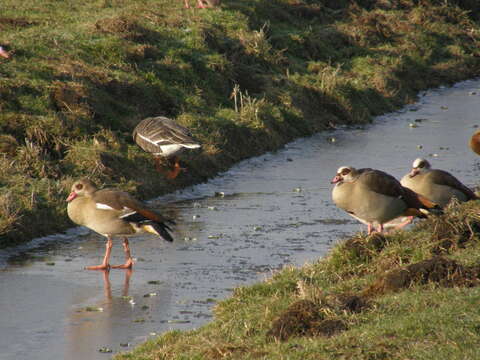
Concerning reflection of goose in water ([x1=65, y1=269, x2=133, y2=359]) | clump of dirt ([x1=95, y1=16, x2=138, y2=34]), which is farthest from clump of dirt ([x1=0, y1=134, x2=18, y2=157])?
clump of dirt ([x1=95, y1=16, x2=138, y2=34])

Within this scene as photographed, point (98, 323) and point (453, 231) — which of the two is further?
point (453, 231)

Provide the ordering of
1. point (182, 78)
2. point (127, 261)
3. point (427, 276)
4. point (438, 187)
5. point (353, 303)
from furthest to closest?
point (182, 78) < point (438, 187) < point (127, 261) < point (427, 276) < point (353, 303)

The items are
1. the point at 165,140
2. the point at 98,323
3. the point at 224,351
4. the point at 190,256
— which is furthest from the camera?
the point at 165,140

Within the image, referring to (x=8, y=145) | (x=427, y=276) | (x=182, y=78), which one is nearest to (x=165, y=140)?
(x=8, y=145)

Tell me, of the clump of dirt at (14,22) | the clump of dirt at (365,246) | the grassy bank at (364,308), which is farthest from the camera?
the clump of dirt at (14,22)

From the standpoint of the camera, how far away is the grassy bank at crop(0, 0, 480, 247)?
1603 centimetres

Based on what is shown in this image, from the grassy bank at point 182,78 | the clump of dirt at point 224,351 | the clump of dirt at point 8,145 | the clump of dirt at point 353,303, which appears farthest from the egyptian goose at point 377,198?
the clump of dirt at point 8,145

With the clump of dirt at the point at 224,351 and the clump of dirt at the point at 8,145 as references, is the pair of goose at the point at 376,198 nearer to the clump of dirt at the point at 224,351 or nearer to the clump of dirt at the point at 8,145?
the clump of dirt at the point at 224,351

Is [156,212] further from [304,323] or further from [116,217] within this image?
[304,323]

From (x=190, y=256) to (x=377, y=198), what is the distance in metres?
2.64

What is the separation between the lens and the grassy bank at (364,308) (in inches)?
303

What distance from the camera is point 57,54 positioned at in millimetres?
20219

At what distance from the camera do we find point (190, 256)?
12984 mm

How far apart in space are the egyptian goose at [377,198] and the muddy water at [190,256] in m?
0.95
